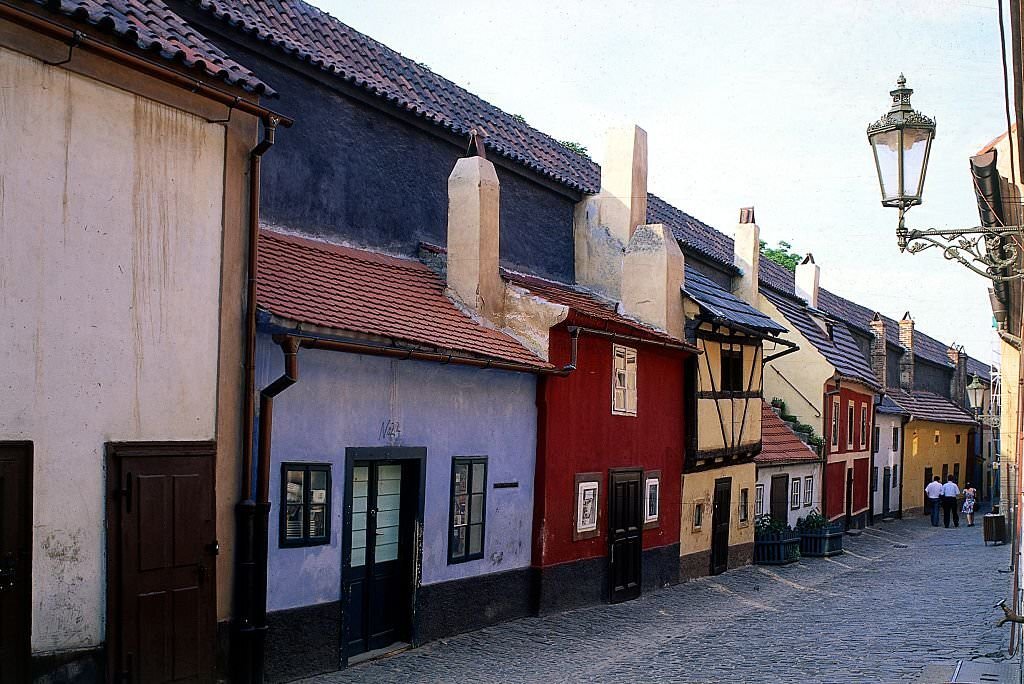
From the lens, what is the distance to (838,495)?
106 feet

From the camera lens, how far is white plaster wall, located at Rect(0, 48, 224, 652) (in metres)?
7.47

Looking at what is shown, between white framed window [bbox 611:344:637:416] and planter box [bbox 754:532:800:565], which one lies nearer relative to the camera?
white framed window [bbox 611:344:637:416]

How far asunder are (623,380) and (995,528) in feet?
54.0

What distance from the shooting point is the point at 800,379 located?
3064cm

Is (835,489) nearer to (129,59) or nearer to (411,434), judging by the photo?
(411,434)

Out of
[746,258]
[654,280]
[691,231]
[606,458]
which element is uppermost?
[691,231]

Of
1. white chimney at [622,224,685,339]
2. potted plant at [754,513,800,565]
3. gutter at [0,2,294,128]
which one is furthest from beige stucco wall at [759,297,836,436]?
gutter at [0,2,294,128]

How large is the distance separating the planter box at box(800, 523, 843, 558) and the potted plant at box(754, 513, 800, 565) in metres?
1.70

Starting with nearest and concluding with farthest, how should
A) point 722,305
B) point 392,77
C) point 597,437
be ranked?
1. point 597,437
2. point 392,77
3. point 722,305

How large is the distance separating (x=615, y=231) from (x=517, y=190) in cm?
243

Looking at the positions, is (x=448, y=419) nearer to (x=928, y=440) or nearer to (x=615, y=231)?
(x=615, y=231)

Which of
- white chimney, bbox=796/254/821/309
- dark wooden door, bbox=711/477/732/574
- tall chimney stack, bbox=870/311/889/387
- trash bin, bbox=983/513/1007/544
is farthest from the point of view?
tall chimney stack, bbox=870/311/889/387

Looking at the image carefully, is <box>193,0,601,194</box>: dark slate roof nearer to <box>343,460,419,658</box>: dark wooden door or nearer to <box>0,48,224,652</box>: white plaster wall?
<box>0,48,224,652</box>: white plaster wall

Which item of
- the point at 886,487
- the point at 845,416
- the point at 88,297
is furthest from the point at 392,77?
the point at 886,487
